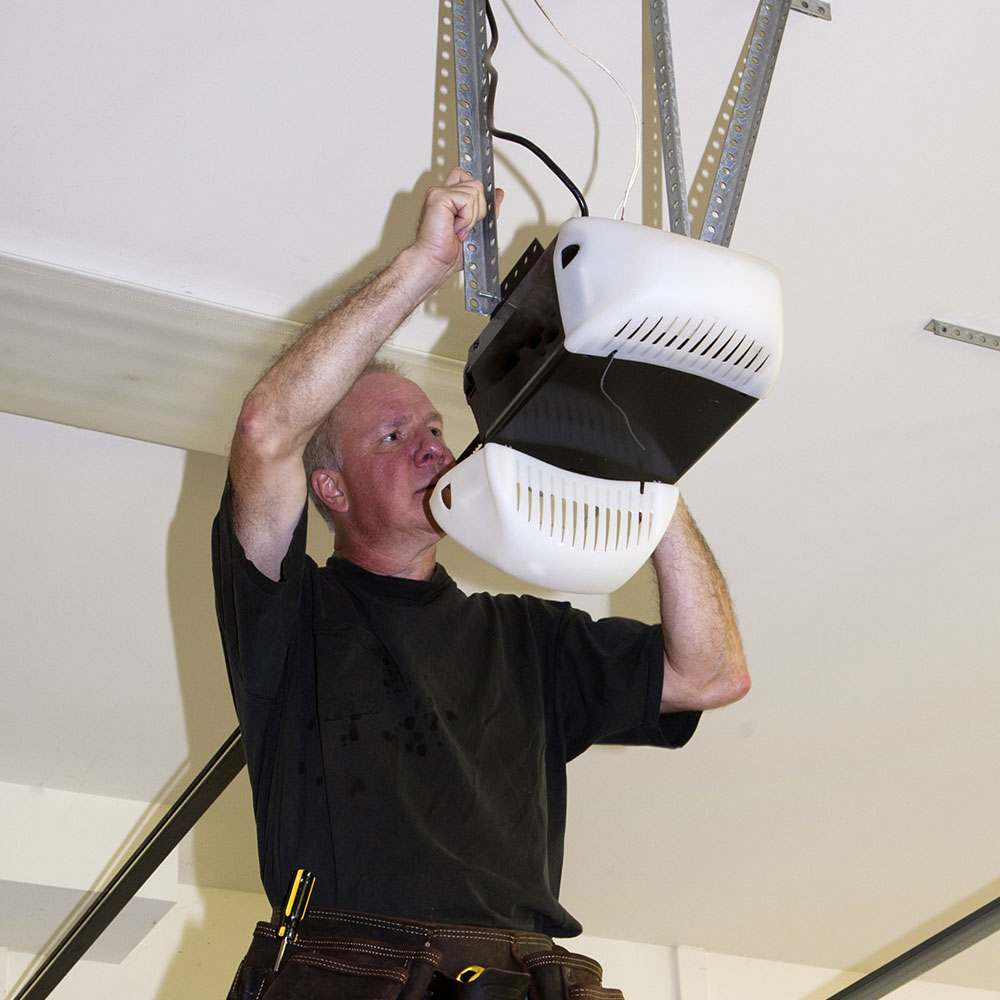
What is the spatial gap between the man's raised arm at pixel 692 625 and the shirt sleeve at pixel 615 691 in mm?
21

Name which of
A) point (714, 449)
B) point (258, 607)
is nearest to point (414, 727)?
point (258, 607)

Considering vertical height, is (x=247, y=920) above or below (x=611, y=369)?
below

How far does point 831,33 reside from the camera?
6.21 ft

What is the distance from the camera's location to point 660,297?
3.73 ft

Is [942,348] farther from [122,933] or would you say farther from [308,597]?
[122,933]

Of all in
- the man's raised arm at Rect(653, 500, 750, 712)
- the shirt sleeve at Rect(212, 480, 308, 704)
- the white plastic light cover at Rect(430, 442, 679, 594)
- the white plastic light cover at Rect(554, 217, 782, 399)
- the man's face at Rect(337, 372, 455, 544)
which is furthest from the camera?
the man's face at Rect(337, 372, 455, 544)

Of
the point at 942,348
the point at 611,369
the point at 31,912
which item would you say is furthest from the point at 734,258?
the point at 31,912

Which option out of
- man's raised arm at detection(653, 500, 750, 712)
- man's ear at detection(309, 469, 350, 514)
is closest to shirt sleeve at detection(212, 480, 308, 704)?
man's ear at detection(309, 469, 350, 514)

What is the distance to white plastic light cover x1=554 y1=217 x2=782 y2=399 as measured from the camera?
1140 mm

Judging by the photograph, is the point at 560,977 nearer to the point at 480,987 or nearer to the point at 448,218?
the point at 480,987

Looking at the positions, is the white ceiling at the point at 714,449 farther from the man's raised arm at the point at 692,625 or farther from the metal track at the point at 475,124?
the man's raised arm at the point at 692,625

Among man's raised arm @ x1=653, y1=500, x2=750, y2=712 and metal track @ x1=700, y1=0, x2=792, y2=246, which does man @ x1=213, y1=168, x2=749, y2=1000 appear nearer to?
man's raised arm @ x1=653, y1=500, x2=750, y2=712

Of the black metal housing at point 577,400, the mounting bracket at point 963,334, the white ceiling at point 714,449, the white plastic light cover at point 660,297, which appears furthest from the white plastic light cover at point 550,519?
the mounting bracket at point 963,334

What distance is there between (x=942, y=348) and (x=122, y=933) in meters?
2.63
